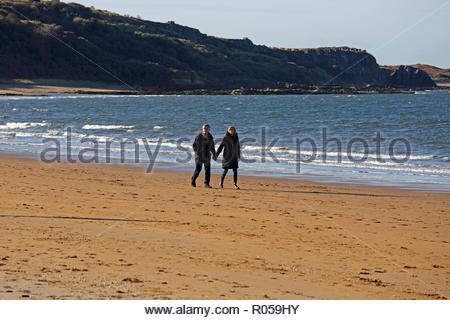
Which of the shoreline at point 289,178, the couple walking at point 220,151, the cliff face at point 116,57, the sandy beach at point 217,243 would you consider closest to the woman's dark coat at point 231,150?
the couple walking at point 220,151

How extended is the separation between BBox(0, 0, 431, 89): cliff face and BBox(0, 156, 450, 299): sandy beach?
387 ft

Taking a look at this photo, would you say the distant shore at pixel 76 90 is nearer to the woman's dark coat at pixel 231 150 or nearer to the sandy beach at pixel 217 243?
the woman's dark coat at pixel 231 150

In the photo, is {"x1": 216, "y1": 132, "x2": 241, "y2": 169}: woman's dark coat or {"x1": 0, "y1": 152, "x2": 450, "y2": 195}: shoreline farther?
{"x1": 0, "y1": 152, "x2": 450, "y2": 195}: shoreline

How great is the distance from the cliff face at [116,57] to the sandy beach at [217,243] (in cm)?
11798

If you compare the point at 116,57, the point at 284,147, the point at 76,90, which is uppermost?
the point at 116,57

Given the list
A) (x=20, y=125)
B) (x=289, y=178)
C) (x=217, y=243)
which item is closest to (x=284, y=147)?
(x=289, y=178)

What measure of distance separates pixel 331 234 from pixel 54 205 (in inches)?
186

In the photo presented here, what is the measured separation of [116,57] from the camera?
149625 millimetres

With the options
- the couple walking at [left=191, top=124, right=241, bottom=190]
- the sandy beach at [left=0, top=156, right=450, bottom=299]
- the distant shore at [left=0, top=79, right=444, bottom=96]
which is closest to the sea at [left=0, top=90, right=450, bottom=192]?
the couple walking at [left=191, top=124, right=241, bottom=190]

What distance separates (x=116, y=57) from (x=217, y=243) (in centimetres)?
14504

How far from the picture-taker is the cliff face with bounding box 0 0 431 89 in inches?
5315

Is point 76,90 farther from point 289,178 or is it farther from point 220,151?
point 220,151

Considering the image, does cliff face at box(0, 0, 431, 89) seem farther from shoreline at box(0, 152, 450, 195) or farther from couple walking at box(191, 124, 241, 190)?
couple walking at box(191, 124, 241, 190)

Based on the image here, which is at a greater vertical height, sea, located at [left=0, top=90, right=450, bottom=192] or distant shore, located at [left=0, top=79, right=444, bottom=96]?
distant shore, located at [left=0, top=79, right=444, bottom=96]
